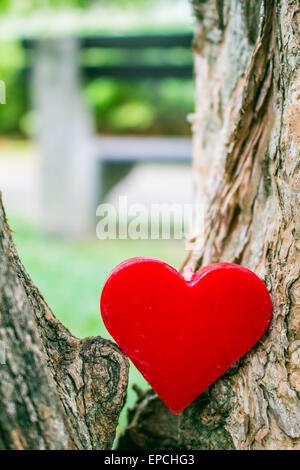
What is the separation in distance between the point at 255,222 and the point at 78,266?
8.31ft

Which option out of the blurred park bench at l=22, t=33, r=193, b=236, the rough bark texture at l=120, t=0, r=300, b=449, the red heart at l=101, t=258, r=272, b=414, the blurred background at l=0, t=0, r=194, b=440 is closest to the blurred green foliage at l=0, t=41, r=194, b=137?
the blurred background at l=0, t=0, r=194, b=440

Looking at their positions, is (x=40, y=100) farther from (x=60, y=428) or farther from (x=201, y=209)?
(x=60, y=428)

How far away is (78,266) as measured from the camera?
3.61m

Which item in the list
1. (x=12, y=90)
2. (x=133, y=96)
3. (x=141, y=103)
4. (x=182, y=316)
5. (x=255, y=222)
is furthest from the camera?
(x=12, y=90)

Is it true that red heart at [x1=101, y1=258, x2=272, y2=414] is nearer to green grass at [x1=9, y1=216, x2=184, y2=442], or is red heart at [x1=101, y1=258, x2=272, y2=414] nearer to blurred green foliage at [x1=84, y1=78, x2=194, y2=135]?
green grass at [x1=9, y1=216, x2=184, y2=442]

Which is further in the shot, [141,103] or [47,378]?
[141,103]

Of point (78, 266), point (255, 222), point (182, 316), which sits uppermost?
point (255, 222)

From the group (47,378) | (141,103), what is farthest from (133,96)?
(47,378)

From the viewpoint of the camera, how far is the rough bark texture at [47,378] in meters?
0.84

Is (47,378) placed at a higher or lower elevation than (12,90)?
higher

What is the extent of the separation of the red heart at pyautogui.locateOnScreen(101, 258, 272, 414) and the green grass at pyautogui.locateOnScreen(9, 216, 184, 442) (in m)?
0.66

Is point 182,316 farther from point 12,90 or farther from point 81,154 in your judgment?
point 12,90

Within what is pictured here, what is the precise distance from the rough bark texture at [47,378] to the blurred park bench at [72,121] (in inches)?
141

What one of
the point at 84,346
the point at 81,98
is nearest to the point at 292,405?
the point at 84,346
